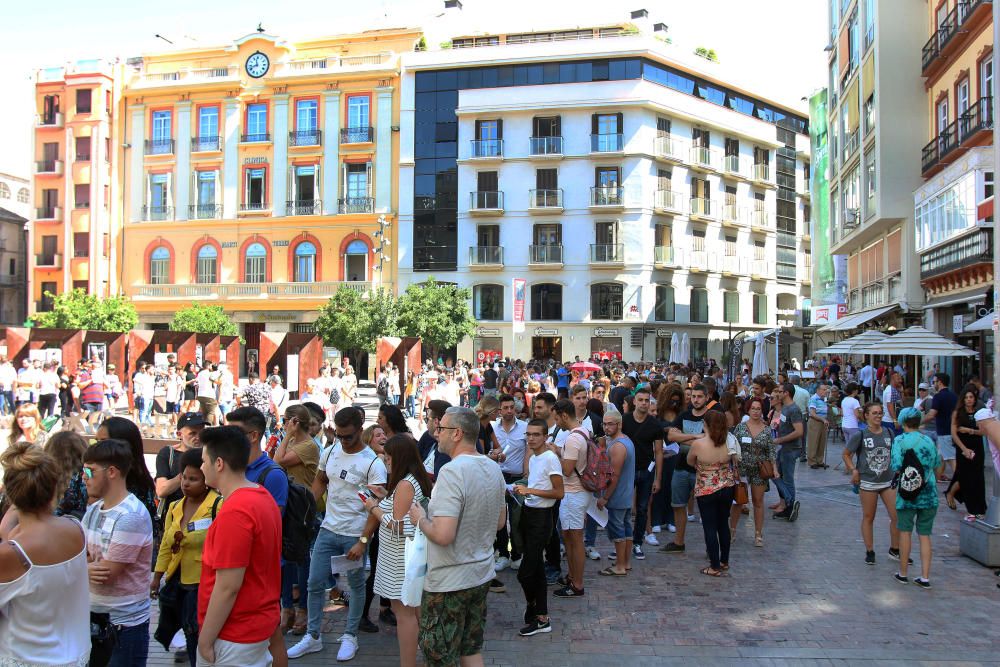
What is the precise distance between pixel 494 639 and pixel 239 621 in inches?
113

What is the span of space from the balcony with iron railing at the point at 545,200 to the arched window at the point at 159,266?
20631 millimetres

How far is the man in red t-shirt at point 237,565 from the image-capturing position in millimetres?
3615

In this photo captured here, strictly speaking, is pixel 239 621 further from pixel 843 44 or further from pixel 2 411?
pixel 843 44

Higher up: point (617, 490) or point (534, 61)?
point (534, 61)

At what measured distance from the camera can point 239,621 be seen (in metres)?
3.71

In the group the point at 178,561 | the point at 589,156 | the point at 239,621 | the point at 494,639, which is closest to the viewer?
the point at 239,621

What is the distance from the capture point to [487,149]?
144 feet

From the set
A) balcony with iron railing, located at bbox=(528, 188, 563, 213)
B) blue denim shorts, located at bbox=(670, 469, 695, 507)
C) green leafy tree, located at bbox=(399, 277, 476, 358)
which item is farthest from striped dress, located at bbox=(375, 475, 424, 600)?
balcony with iron railing, located at bbox=(528, 188, 563, 213)

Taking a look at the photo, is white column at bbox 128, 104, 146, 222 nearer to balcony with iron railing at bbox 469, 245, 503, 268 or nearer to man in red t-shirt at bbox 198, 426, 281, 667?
balcony with iron railing at bbox 469, 245, 503, 268

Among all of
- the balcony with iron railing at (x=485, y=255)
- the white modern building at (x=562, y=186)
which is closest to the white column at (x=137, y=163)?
the white modern building at (x=562, y=186)

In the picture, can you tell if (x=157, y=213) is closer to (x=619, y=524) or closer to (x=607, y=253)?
(x=607, y=253)

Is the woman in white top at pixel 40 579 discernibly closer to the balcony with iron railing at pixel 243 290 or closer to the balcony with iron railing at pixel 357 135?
the balcony with iron railing at pixel 243 290

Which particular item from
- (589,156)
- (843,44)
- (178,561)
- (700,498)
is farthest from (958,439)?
(589,156)

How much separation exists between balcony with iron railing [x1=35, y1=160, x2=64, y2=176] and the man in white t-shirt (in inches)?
1898
